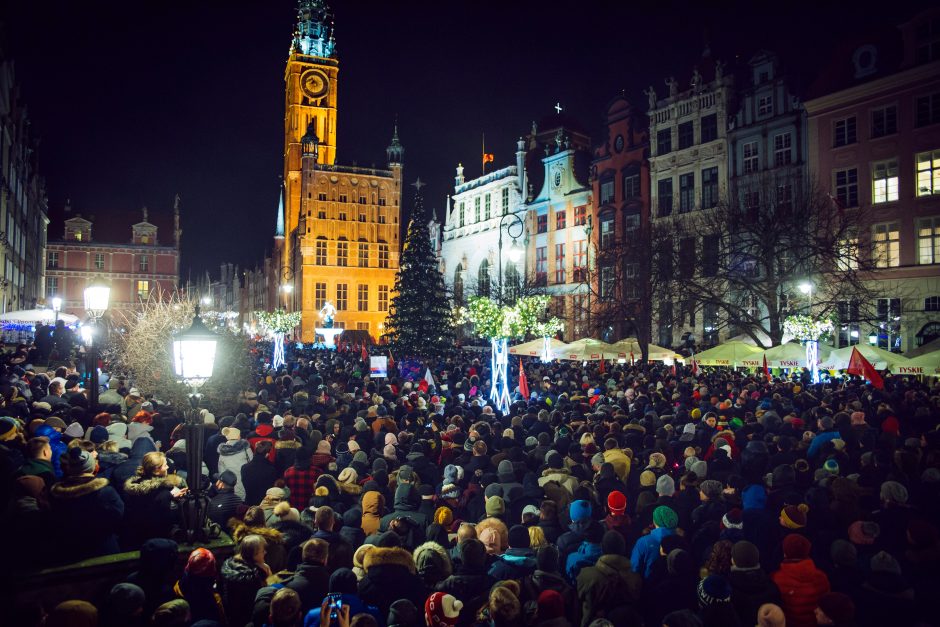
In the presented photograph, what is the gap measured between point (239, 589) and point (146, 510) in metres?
1.35

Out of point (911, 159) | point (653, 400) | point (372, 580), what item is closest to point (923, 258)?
point (911, 159)

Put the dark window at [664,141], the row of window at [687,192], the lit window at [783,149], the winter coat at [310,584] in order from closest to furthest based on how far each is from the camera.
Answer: the winter coat at [310,584] < the lit window at [783,149] < the row of window at [687,192] < the dark window at [664,141]

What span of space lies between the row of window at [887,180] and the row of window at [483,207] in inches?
1075

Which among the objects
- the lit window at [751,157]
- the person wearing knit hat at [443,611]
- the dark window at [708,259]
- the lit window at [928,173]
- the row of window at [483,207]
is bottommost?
the person wearing knit hat at [443,611]

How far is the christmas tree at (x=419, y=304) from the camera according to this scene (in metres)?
37.0

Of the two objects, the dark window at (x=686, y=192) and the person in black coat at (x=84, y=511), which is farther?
the dark window at (x=686, y=192)

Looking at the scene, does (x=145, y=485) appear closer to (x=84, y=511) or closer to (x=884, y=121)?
(x=84, y=511)

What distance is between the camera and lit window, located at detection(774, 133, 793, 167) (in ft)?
120

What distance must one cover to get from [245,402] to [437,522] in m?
7.32

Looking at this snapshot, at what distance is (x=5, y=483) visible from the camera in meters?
5.48

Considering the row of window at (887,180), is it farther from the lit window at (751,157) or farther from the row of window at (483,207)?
the row of window at (483,207)

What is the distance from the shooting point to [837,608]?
4.89m

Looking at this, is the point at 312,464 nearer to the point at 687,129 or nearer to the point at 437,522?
the point at 437,522

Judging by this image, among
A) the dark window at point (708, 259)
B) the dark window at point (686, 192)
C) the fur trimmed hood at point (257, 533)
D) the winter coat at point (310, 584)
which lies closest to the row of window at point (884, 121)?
the dark window at point (686, 192)
